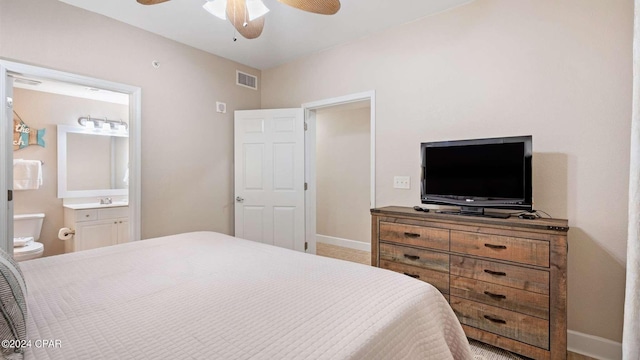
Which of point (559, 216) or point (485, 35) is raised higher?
point (485, 35)

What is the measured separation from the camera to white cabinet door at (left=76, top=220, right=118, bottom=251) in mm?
3564

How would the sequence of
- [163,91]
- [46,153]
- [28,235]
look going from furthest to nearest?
[46,153], [28,235], [163,91]

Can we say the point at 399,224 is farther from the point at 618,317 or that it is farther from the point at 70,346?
the point at 70,346

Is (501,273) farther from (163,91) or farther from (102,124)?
(102,124)

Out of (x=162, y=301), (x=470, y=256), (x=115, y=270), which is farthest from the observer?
(x=470, y=256)

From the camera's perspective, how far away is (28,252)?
3088 millimetres

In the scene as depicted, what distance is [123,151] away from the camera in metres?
4.38

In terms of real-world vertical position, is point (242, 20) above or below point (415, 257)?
above

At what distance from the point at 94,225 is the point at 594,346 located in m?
5.07

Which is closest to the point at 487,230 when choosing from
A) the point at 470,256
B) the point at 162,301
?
the point at 470,256

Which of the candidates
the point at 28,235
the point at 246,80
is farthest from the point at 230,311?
the point at 28,235

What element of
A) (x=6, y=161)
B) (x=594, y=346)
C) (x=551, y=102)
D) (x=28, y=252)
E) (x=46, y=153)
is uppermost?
(x=551, y=102)

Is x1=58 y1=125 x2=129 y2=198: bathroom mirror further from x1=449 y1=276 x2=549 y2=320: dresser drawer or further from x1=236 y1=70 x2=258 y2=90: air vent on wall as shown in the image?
x1=449 y1=276 x2=549 y2=320: dresser drawer

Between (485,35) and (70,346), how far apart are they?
3.03 meters
